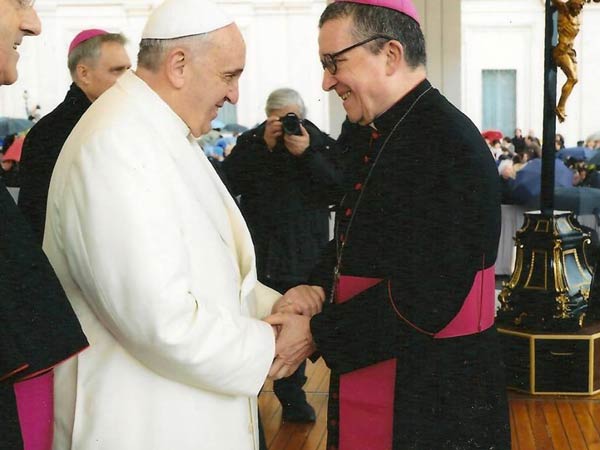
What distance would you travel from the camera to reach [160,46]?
1850 mm

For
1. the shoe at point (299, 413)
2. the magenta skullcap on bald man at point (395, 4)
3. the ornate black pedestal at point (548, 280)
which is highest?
the magenta skullcap on bald man at point (395, 4)

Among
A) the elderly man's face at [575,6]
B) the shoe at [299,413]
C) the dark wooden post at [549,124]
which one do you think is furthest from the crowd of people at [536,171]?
the shoe at [299,413]

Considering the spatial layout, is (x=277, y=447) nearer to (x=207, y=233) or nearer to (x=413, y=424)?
(x=413, y=424)

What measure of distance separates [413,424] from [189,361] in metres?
0.66

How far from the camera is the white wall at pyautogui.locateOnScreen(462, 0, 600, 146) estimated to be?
12789 millimetres

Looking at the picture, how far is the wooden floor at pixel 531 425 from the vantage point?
4.12 meters

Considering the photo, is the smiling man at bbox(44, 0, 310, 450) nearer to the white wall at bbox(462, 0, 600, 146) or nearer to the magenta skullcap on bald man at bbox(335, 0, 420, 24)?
the magenta skullcap on bald man at bbox(335, 0, 420, 24)

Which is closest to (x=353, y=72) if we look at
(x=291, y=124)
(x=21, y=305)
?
(x=21, y=305)

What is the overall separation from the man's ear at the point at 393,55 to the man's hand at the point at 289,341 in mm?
653

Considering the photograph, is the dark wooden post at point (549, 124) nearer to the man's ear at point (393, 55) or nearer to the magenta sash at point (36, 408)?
the man's ear at point (393, 55)

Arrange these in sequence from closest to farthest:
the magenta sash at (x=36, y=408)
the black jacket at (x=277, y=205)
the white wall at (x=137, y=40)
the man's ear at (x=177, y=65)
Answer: the magenta sash at (x=36, y=408) → the man's ear at (x=177, y=65) → the black jacket at (x=277, y=205) → the white wall at (x=137, y=40)

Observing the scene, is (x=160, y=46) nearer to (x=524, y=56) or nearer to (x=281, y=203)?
(x=281, y=203)

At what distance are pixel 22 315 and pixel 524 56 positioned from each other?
46.1 ft

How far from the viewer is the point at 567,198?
7590 mm
